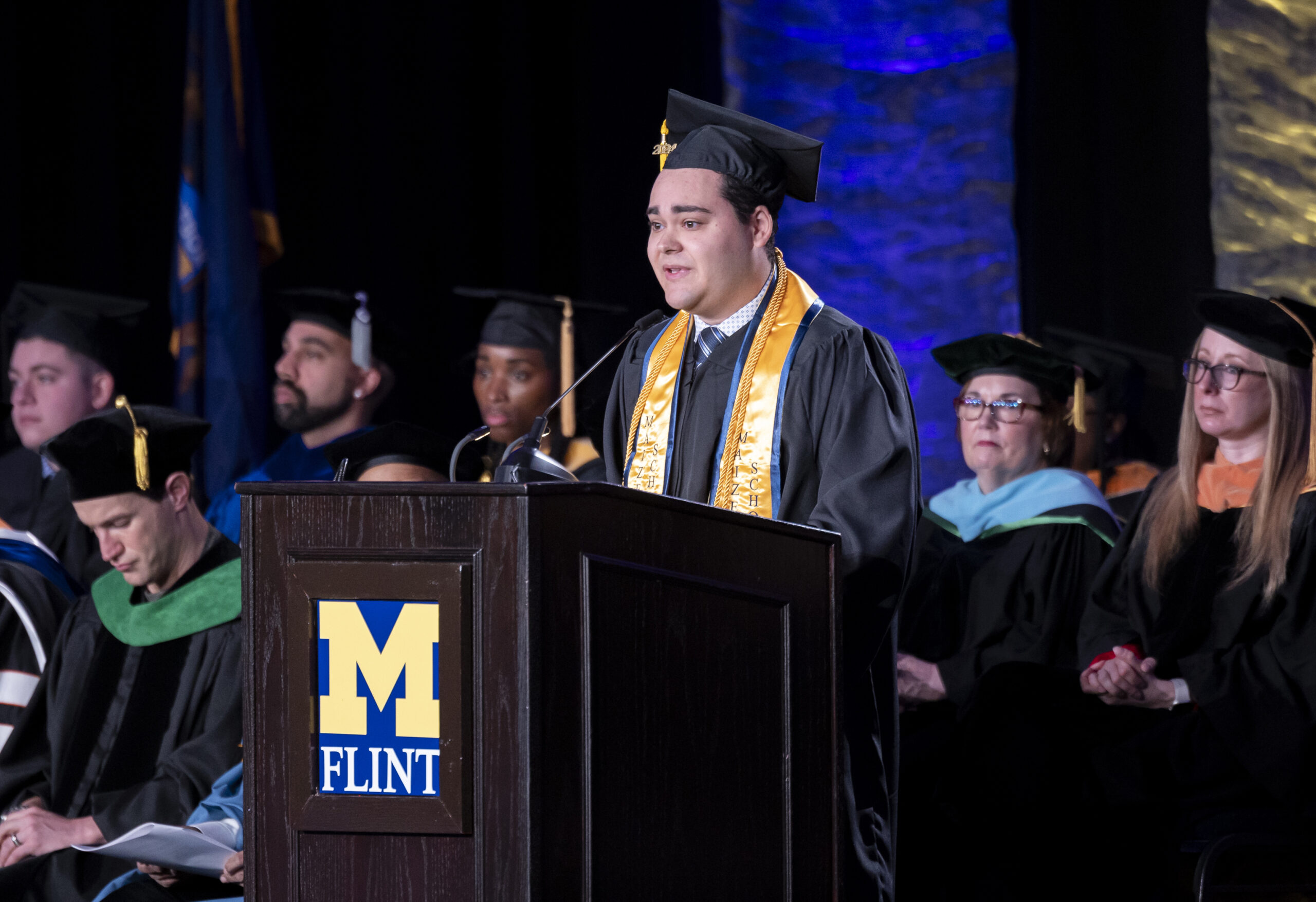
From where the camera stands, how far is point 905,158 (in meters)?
5.46

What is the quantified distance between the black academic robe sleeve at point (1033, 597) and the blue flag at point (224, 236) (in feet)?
9.13

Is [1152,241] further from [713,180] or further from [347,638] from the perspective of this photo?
[347,638]

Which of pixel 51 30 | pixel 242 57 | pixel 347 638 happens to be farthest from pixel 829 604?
pixel 51 30

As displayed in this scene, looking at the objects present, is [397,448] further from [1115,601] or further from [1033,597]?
[1115,601]

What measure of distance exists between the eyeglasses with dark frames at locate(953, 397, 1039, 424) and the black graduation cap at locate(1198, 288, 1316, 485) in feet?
2.57

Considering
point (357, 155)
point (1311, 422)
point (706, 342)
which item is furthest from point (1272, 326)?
point (357, 155)

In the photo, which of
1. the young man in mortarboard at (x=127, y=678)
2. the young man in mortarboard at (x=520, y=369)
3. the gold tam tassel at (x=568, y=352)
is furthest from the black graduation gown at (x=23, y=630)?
the gold tam tassel at (x=568, y=352)

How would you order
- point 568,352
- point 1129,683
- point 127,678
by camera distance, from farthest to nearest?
point 568,352, point 127,678, point 1129,683

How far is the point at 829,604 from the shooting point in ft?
6.37

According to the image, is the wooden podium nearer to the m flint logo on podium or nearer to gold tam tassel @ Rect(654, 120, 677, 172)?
the m flint logo on podium

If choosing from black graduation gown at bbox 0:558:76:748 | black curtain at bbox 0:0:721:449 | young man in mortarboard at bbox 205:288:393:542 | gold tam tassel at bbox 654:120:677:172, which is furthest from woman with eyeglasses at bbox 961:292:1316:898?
black curtain at bbox 0:0:721:449

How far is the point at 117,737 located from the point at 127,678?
14 centimetres

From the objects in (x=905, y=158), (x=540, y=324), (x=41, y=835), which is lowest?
(x=41, y=835)

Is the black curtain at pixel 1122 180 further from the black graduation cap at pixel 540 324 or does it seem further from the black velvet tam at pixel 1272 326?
the black graduation cap at pixel 540 324
